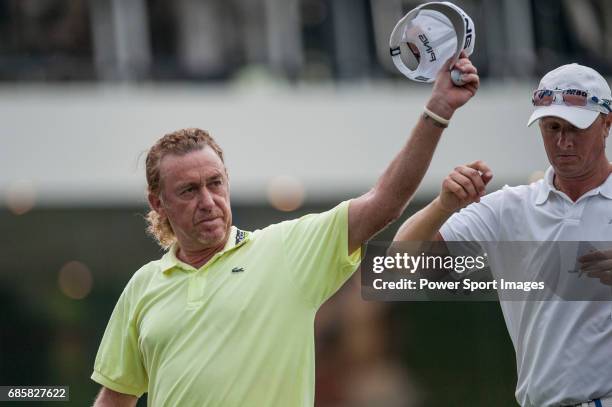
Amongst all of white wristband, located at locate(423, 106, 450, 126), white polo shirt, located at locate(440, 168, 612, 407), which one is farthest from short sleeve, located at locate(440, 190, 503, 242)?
white wristband, located at locate(423, 106, 450, 126)

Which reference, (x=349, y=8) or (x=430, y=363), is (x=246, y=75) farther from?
(x=430, y=363)

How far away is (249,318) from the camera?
3.26m

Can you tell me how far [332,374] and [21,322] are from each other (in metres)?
2.28

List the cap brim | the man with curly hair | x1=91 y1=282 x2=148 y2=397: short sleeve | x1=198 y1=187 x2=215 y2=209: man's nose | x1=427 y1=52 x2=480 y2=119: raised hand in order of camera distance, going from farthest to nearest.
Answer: x1=91 y1=282 x2=148 y2=397: short sleeve, x1=198 y1=187 x2=215 y2=209: man's nose, the cap brim, the man with curly hair, x1=427 y1=52 x2=480 y2=119: raised hand

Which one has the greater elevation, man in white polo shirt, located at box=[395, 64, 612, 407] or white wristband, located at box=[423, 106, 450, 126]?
white wristband, located at box=[423, 106, 450, 126]

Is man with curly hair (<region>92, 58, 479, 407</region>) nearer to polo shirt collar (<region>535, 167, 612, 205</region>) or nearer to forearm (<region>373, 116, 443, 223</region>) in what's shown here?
forearm (<region>373, 116, 443, 223</region>)

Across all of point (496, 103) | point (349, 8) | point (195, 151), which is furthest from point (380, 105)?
point (195, 151)

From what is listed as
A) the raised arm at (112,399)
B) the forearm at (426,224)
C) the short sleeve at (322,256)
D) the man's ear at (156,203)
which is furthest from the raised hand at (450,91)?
the raised arm at (112,399)

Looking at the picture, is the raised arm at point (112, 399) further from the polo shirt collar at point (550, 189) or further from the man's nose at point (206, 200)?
the polo shirt collar at point (550, 189)

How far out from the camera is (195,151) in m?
3.49

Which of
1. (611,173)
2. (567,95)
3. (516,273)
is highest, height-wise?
(567,95)

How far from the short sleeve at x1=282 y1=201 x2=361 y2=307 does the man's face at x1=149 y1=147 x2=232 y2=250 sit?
24cm

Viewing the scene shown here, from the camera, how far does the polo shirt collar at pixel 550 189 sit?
336cm

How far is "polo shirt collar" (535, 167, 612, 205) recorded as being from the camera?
11.0 ft
